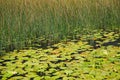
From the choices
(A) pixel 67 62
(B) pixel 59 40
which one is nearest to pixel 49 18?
(B) pixel 59 40

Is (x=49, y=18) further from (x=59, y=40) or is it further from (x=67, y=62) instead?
(x=67, y=62)

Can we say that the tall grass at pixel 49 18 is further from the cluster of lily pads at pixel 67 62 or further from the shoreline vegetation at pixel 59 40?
the cluster of lily pads at pixel 67 62

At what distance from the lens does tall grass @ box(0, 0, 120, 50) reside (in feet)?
11.6

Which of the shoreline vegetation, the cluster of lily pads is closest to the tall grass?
the shoreline vegetation

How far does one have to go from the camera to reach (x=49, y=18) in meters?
3.92

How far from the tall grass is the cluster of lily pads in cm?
51

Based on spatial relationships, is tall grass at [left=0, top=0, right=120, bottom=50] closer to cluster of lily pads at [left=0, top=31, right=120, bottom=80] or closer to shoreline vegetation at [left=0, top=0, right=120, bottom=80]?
shoreline vegetation at [left=0, top=0, right=120, bottom=80]

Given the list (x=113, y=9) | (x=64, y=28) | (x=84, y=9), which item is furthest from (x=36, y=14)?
(x=113, y=9)

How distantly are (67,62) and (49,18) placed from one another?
1.59 meters

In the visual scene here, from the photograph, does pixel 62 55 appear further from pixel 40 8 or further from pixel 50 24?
pixel 40 8

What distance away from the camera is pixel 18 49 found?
3.19 m

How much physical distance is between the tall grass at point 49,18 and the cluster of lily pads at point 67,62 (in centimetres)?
51

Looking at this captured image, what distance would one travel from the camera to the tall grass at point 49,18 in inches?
139

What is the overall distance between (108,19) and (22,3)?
1755 millimetres
